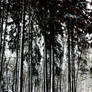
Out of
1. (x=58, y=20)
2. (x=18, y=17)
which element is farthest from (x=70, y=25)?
(x=18, y=17)

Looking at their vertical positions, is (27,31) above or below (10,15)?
below

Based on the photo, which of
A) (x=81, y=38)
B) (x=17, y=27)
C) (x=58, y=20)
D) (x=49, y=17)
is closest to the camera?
(x=49, y=17)

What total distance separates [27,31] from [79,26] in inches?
125

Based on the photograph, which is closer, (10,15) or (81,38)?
(10,15)

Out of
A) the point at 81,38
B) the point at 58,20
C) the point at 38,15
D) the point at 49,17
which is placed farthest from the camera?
the point at 81,38

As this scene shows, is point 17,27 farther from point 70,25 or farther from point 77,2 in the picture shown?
point 77,2

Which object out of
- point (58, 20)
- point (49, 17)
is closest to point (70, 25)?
point (58, 20)

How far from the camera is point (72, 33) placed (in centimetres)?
1190

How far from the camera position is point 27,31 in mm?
12234

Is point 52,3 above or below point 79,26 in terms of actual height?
above

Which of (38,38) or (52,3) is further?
(38,38)

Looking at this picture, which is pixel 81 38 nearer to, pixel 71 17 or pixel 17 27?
pixel 71 17

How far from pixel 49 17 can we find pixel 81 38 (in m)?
4.22

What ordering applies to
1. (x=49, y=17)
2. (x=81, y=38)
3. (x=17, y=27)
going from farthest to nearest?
(x=81, y=38) → (x=17, y=27) → (x=49, y=17)
